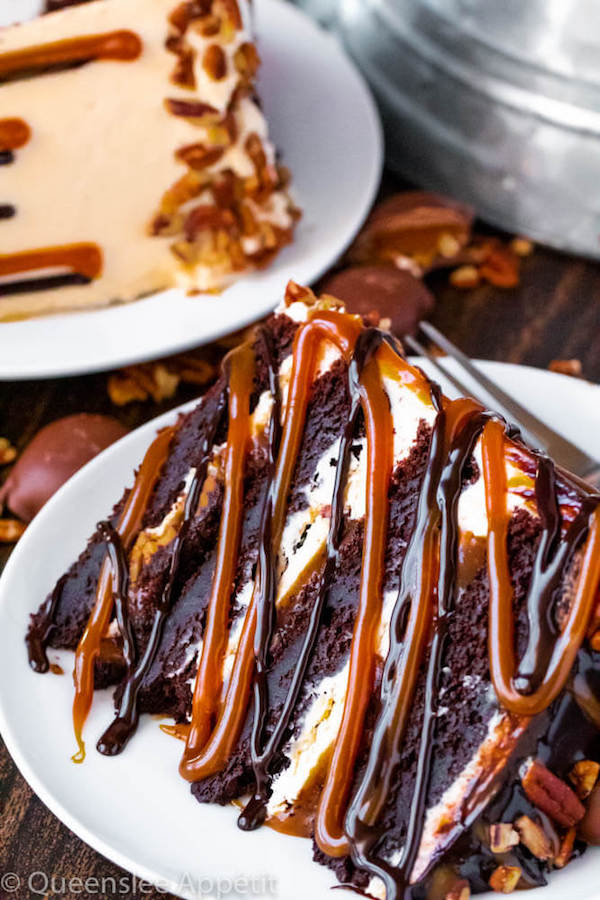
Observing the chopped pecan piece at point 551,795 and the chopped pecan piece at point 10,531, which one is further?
the chopped pecan piece at point 10,531

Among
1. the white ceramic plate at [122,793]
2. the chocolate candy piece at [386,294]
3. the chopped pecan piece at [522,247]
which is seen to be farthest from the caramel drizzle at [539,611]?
the chopped pecan piece at [522,247]

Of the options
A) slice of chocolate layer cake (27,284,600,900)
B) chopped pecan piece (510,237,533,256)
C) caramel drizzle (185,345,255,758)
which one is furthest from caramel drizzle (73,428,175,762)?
chopped pecan piece (510,237,533,256)

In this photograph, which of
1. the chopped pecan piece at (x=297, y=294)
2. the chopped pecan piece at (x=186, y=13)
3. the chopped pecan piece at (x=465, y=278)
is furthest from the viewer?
the chopped pecan piece at (x=465, y=278)

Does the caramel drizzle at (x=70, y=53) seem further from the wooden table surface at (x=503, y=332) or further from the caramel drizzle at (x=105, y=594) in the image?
the caramel drizzle at (x=105, y=594)

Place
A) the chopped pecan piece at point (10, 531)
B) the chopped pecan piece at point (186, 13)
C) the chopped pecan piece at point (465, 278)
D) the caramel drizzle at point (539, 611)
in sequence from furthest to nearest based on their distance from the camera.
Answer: the chopped pecan piece at point (465, 278), the chopped pecan piece at point (186, 13), the chopped pecan piece at point (10, 531), the caramel drizzle at point (539, 611)

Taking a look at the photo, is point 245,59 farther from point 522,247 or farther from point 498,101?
point 522,247
